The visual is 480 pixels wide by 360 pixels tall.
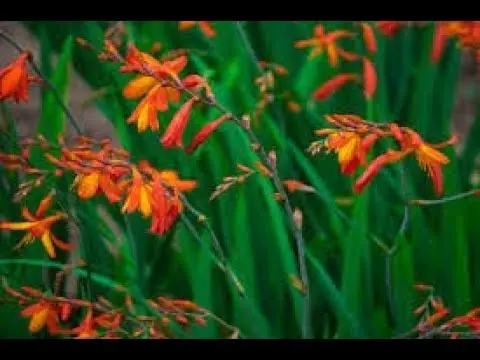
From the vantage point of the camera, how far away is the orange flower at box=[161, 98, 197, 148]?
1.89 meters

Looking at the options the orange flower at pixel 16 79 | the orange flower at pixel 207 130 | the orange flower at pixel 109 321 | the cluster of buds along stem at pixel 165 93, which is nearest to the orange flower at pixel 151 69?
the cluster of buds along stem at pixel 165 93

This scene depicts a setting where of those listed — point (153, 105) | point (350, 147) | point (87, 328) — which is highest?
point (153, 105)

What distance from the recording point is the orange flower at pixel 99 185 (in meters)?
1.90

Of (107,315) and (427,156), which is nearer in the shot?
(427,156)

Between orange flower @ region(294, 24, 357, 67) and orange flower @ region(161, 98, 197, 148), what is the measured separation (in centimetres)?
28

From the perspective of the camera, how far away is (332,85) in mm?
1969

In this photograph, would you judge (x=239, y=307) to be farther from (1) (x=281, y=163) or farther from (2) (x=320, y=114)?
(2) (x=320, y=114)

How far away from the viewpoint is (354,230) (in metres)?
1.94

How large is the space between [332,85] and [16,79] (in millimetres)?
668

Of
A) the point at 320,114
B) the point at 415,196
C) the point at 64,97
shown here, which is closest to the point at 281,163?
the point at 320,114

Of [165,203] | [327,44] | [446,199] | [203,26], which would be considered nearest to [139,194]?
[165,203]

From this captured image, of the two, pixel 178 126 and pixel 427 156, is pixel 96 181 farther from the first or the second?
pixel 427 156
